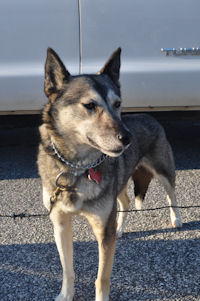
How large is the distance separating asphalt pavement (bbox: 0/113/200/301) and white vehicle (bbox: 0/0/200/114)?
0.98m

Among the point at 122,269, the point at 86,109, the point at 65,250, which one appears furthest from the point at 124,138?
the point at 122,269

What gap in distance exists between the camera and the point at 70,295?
8.05 feet

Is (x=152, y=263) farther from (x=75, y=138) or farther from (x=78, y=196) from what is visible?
(x=75, y=138)

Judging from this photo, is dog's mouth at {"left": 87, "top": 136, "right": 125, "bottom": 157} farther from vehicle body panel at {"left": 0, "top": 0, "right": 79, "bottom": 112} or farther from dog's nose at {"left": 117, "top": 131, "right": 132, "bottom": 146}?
vehicle body panel at {"left": 0, "top": 0, "right": 79, "bottom": 112}

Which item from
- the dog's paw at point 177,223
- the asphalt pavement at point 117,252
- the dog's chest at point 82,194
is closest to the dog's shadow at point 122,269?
the asphalt pavement at point 117,252

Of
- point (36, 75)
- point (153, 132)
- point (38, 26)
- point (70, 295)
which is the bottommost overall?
point (70, 295)

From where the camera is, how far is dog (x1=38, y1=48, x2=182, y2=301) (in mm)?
2184

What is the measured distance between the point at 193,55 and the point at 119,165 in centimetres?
193

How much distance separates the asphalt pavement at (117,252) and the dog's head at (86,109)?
1010mm

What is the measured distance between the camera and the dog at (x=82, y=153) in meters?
2.18

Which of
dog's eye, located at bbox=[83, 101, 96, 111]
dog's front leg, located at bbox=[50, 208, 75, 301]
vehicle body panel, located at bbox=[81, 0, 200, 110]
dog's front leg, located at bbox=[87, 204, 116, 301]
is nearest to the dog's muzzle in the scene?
dog's eye, located at bbox=[83, 101, 96, 111]

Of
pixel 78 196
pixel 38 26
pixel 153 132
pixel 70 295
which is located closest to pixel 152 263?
pixel 70 295

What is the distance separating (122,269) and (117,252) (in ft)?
0.76

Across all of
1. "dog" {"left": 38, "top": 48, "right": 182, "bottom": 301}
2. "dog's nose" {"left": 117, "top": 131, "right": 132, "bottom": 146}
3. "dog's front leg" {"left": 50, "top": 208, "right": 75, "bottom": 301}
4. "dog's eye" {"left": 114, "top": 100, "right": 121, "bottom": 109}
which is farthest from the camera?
"dog's front leg" {"left": 50, "top": 208, "right": 75, "bottom": 301}
